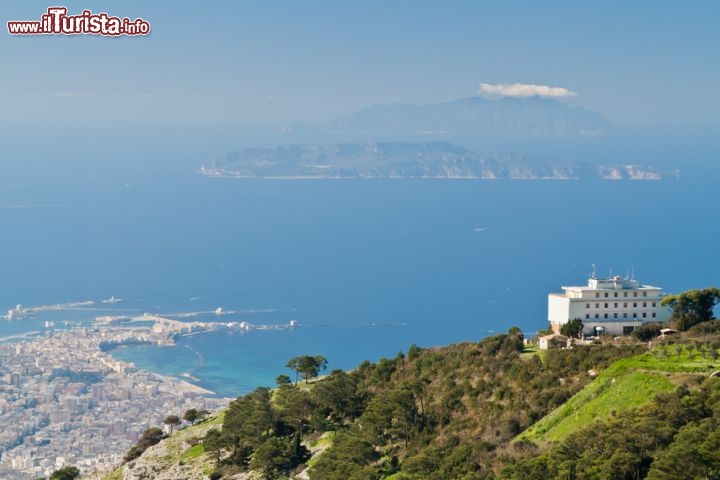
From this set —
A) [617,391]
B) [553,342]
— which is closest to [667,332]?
[553,342]

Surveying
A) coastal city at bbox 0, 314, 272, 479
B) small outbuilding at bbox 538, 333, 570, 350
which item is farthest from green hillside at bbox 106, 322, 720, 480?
coastal city at bbox 0, 314, 272, 479

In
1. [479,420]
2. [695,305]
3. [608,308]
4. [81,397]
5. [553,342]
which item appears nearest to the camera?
[479,420]

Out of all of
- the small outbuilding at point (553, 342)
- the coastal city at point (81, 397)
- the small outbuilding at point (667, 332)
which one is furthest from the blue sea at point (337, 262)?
the small outbuilding at point (667, 332)

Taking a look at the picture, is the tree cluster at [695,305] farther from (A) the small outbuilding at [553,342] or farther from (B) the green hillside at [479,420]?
(A) the small outbuilding at [553,342]

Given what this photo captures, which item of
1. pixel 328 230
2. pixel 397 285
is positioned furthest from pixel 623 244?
pixel 328 230

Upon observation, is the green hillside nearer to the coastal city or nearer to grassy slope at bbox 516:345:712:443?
grassy slope at bbox 516:345:712:443

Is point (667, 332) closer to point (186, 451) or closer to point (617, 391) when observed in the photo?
point (617, 391)
